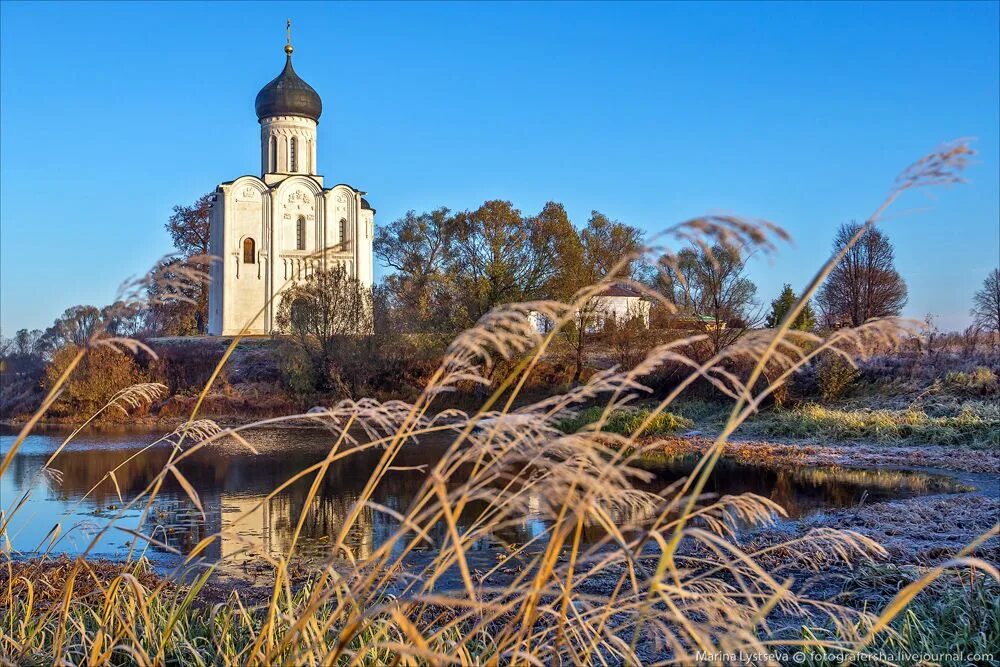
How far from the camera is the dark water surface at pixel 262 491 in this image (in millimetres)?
9164

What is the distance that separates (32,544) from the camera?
348 inches

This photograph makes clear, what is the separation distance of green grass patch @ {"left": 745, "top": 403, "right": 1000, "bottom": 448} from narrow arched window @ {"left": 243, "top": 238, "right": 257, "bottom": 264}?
2808 centimetres

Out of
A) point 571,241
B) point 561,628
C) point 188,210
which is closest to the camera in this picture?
point 561,628

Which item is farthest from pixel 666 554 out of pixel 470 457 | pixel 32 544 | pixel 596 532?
pixel 32 544

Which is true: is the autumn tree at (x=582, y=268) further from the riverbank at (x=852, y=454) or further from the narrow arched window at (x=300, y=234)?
the narrow arched window at (x=300, y=234)

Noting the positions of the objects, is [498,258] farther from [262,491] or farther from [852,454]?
[262,491]

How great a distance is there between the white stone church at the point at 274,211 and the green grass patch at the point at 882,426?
83.3 feet

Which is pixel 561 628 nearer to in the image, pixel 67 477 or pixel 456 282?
pixel 67 477

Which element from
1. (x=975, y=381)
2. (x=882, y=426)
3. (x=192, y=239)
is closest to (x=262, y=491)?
(x=882, y=426)

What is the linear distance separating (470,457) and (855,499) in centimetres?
1058

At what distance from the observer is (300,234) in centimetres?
4188

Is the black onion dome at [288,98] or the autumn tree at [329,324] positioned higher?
the black onion dome at [288,98]

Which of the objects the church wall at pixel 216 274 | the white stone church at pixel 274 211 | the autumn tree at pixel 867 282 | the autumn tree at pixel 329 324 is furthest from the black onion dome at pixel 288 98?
the autumn tree at pixel 867 282

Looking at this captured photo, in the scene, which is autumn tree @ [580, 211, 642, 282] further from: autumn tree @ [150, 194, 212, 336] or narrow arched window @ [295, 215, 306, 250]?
autumn tree @ [150, 194, 212, 336]
